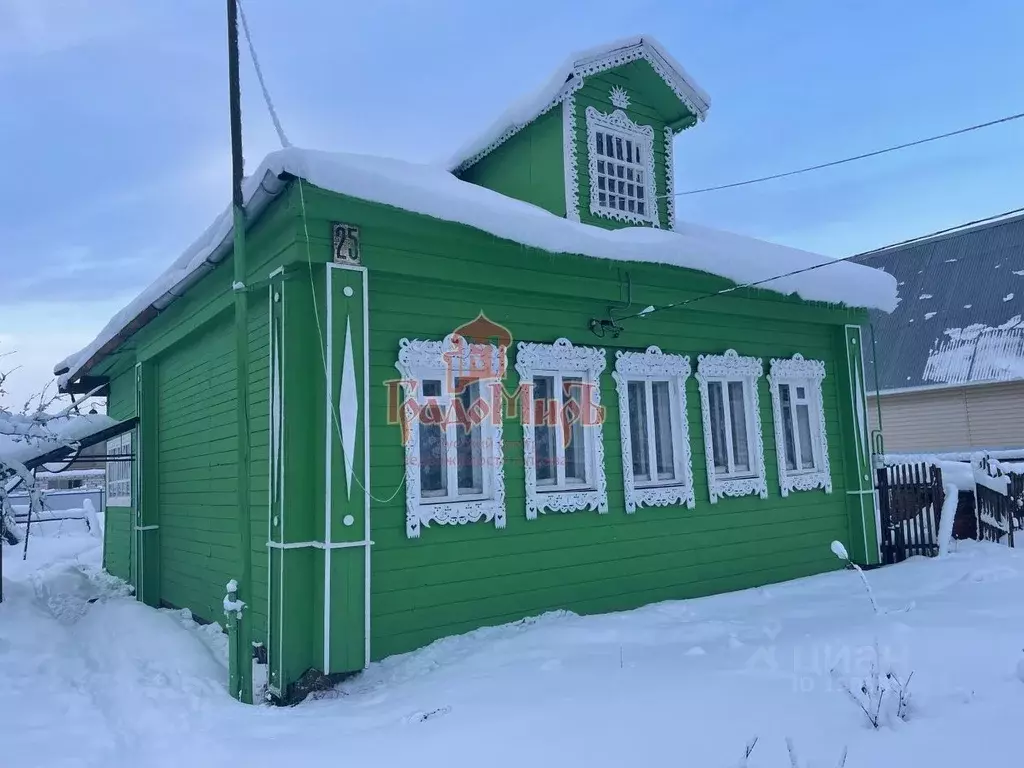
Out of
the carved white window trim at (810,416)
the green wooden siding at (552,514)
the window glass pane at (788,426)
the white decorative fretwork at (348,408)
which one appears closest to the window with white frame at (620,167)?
the green wooden siding at (552,514)

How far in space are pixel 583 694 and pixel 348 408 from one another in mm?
2649

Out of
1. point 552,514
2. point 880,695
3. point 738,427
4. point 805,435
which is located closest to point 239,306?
point 552,514

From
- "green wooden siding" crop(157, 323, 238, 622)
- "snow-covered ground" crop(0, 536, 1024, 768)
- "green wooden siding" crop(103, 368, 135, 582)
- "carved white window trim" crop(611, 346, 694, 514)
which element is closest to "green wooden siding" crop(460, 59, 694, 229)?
"carved white window trim" crop(611, 346, 694, 514)

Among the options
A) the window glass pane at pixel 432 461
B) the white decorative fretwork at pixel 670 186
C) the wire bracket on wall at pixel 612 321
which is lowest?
the window glass pane at pixel 432 461

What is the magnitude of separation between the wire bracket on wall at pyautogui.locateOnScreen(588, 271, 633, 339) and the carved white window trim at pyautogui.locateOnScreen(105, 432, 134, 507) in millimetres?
7150

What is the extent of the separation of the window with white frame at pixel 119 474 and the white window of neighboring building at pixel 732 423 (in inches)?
324

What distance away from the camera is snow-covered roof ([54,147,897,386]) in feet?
17.9

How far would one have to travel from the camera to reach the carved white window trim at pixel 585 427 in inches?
270

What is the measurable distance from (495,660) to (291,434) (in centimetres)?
229

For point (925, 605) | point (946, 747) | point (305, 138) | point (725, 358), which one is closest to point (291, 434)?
point (305, 138)

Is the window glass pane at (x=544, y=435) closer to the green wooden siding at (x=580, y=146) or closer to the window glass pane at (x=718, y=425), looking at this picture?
the green wooden siding at (x=580, y=146)

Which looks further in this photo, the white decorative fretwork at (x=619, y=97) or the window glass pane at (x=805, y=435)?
the window glass pane at (x=805, y=435)

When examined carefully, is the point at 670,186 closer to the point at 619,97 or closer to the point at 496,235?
the point at 619,97

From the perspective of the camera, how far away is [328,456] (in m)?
5.55
